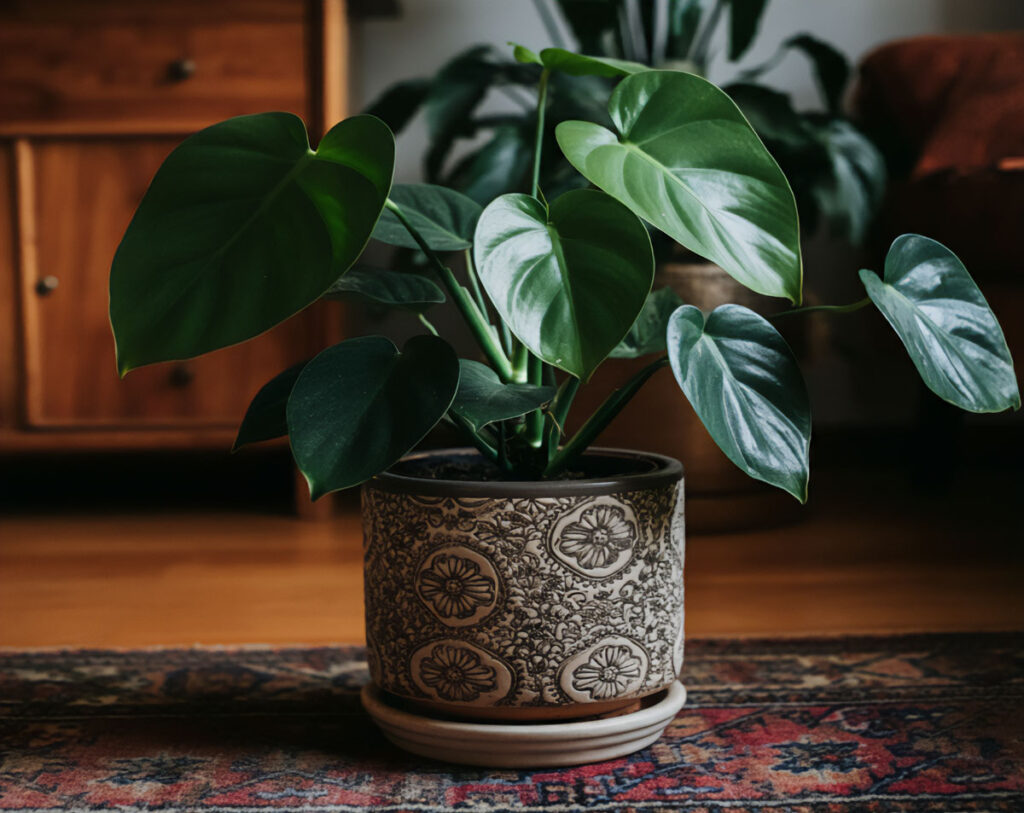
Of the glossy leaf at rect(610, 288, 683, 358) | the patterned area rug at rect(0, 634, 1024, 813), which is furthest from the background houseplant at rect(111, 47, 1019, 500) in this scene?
the patterned area rug at rect(0, 634, 1024, 813)

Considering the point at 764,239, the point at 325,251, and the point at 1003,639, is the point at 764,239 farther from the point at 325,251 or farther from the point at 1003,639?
the point at 1003,639

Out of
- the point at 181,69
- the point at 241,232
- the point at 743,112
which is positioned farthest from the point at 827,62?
the point at 241,232

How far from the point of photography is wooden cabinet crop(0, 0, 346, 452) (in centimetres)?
165

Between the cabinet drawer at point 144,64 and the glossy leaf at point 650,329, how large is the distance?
3.11 feet

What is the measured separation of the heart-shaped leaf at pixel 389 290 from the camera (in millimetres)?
751

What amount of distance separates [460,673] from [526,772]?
0.31 feet

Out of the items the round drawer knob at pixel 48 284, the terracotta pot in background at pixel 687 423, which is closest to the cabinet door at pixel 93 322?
the round drawer knob at pixel 48 284

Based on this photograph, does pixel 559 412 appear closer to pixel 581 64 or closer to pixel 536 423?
pixel 536 423

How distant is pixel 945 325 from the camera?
0.74m

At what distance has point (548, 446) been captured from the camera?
0.81 m

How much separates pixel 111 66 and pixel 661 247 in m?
0.90

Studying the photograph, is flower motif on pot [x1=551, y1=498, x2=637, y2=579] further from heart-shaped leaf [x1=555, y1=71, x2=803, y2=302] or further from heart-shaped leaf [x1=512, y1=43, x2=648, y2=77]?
heart-shaped leaf [x1=512, y1=43, x2=648, y2=77]

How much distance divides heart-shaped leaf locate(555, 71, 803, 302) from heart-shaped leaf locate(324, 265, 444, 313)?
0.55 ft

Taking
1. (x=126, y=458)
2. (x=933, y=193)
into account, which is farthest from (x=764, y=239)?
(x=126, y=458)
